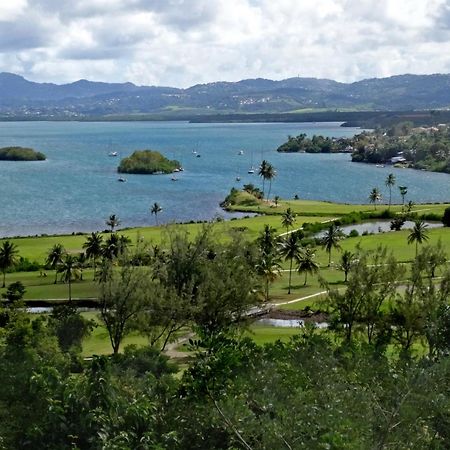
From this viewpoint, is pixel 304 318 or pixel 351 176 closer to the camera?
pixel 304 318

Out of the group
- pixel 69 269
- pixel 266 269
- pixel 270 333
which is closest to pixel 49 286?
pixel 69 269

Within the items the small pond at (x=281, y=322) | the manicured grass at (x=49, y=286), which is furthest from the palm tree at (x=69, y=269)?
the small pond at (x=281, y=322)

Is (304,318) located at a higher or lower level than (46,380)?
lower

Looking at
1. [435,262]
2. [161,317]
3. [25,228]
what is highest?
[435,262]

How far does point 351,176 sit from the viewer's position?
194000 millimetres

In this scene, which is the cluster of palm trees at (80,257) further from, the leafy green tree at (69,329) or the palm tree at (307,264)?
the leafy green tree at (69,329)

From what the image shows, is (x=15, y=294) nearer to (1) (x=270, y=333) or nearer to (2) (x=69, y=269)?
(2) (x=69, y=269)

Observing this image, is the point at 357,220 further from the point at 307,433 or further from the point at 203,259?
the point at 307,433

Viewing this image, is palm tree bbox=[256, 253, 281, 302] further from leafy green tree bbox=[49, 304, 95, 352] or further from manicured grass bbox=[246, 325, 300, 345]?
leafy green tree bbox=[49, 304, 95, 352]

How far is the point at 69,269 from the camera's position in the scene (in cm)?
6469

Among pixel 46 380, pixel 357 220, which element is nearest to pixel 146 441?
pixel 46 380

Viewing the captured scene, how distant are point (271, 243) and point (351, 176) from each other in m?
126

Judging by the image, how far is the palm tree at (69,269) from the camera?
6475 centimetres

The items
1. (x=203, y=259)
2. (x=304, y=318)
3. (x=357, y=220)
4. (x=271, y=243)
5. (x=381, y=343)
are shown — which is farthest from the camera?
A: (x=357, y=220)
